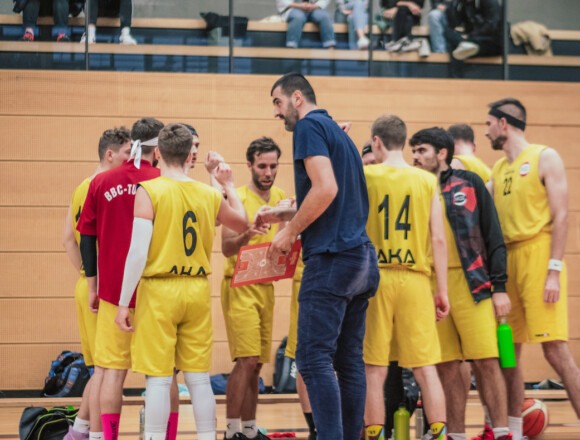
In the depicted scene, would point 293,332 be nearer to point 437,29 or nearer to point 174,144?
point 174,144

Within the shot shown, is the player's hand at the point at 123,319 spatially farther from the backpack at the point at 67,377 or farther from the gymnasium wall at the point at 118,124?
the gymnasium wall at the point at 118,124

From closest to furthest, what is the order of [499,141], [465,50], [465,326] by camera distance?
1. [465,326]
2. [499,141]
3. [465,50]

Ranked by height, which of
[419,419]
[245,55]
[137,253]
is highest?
[245,55]

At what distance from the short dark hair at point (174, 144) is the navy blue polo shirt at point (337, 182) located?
2.12 ft

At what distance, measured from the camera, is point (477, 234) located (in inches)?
185

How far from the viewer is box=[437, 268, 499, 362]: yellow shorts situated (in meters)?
4.59

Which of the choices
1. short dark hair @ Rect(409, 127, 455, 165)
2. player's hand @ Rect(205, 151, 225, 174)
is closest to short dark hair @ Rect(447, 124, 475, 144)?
short dark hair @ Rect(409, 127, 455, 165)

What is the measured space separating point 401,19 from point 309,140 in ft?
17.9

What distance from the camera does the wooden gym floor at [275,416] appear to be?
212 inches

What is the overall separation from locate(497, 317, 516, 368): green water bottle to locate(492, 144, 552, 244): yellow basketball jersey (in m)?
0.63

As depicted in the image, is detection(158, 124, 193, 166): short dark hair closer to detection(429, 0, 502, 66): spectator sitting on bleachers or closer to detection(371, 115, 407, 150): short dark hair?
detection(371, 115, 407, 150): short dark hair

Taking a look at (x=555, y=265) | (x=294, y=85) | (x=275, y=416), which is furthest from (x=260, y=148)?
(x=275, y=416)

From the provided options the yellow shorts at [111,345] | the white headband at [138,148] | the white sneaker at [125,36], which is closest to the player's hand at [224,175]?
the white headband at [138,148]

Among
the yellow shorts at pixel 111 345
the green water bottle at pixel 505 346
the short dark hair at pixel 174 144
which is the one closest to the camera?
the short dark hair at pixel 174 144
